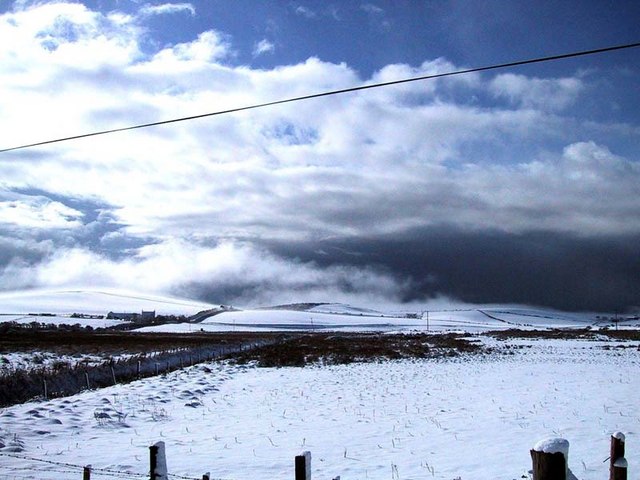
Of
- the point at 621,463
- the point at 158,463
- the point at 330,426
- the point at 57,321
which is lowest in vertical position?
the point at 57,321

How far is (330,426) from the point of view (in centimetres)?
1385

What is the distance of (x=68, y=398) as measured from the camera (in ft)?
A: 59.3

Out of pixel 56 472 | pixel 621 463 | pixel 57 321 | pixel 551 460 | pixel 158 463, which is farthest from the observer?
pixel 57 321

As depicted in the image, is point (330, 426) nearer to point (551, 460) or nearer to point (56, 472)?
point (56, 472)

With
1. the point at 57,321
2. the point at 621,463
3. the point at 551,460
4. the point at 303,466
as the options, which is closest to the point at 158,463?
the point at 303,466

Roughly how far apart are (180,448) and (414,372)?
1716cm

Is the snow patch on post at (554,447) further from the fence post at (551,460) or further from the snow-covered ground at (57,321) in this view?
the snow-covered ground at (57,321)

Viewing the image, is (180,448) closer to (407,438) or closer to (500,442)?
(407,438)

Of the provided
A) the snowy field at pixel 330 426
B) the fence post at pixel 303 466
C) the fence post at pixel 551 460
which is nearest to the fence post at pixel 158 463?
the fence post at pixel 303 466

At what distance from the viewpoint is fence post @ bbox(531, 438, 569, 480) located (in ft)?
10.8

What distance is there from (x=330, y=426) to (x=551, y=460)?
11160 millimetres

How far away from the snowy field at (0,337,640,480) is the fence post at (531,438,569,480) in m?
6.53

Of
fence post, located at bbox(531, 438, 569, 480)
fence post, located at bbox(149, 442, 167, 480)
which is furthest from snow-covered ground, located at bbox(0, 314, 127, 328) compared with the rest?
fence post, located at bbox(531, 438, 569, 480)

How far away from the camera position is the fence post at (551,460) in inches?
130
